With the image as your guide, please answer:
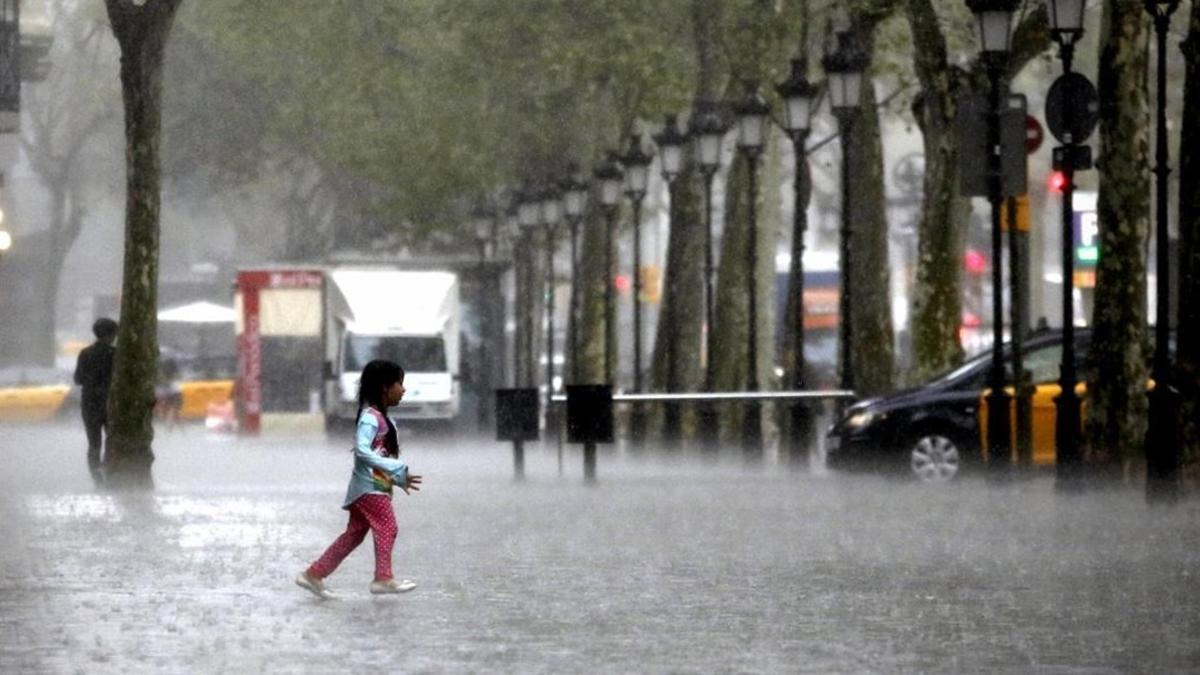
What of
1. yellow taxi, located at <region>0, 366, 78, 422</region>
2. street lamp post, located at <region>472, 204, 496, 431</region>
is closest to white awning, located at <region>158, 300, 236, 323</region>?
yellow taxi, located at <region>0, 366, 78, 422</region>

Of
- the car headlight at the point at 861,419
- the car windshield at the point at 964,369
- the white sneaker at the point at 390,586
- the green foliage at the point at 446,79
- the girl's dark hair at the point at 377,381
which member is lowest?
the white sneaker at the point at 390,586

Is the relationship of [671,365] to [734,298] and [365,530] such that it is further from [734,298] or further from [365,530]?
[365,530]

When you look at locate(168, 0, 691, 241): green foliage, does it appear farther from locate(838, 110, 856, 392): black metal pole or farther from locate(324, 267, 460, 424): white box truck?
locate(838, 110, 856, 392): black metal pole

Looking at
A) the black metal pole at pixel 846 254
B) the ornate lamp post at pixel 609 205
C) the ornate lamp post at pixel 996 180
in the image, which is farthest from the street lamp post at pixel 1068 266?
the ornate lamp post at pixel 609 205

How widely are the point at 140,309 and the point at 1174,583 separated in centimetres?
1758

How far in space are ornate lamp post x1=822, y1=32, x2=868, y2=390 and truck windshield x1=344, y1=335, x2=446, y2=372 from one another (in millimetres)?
20368

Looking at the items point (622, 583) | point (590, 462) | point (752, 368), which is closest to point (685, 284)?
point (752, 368)

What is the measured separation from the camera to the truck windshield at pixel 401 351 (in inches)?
2298

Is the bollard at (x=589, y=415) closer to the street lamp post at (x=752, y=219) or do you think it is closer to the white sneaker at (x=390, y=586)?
the street lamp post at (x=752, y=219)

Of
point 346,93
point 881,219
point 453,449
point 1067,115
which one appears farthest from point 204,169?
point 1067,115

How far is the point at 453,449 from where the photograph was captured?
54500 millimetres

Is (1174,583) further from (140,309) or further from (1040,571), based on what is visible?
(140,309)

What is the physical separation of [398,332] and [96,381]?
25077 mm

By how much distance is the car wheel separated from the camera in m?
34.2
